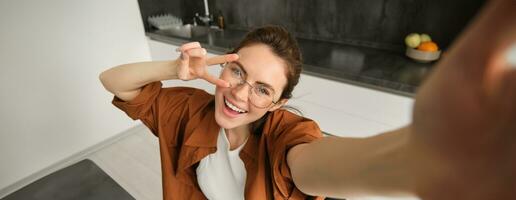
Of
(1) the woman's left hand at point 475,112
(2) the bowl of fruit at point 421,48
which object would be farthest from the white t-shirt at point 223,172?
(2) the bowl of fruit at point 421,48

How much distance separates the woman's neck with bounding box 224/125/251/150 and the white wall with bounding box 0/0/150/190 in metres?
1.79

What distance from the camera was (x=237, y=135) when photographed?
899mm

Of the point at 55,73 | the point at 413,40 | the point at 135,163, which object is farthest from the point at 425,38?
the point at 55,73

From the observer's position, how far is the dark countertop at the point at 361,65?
1440mm

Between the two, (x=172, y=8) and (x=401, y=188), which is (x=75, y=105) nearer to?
(x=172, y=8)

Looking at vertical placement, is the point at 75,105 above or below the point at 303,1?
below

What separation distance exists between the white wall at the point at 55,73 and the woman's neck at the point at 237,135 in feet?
5.86

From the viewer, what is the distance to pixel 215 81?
2.48 feet

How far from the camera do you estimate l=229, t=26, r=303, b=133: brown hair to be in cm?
79

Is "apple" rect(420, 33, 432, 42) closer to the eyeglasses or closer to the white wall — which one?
the eyeglasses

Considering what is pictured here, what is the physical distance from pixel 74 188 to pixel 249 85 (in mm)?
1013

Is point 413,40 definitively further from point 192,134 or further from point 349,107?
point 192,134

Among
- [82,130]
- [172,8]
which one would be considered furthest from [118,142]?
[172,8]

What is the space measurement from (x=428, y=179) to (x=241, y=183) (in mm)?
657
